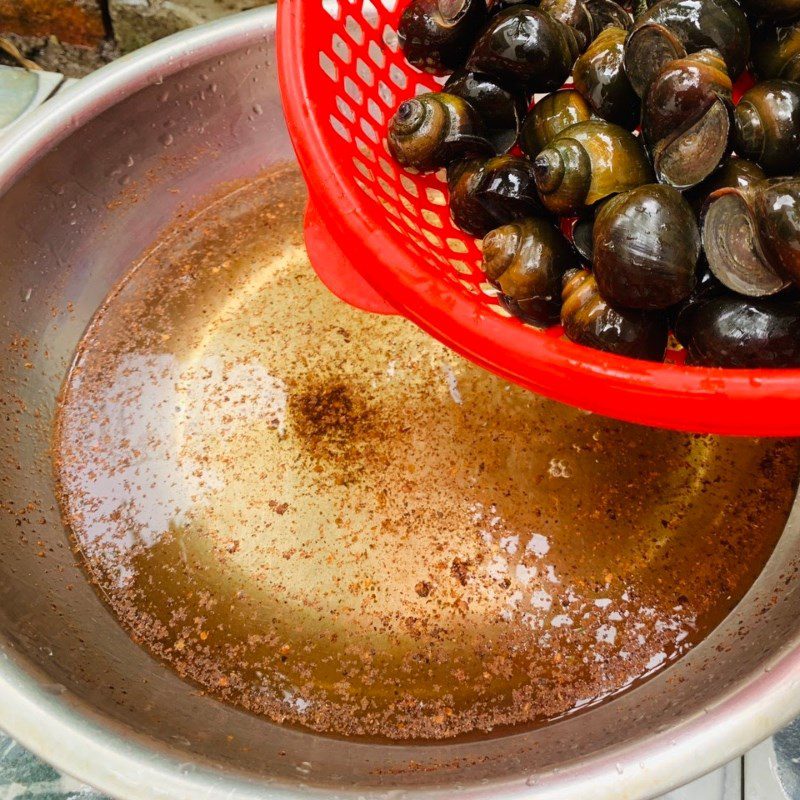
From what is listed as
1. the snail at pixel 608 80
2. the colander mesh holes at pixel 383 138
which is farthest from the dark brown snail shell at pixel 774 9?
the colander mesh holes at pixel 383 138

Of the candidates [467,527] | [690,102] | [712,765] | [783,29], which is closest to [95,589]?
[467,527]

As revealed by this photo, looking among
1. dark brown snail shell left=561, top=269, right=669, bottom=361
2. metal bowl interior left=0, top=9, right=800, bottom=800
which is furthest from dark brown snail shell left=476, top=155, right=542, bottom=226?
metal bowl interior left=0, top=9, right=800, bottom=800

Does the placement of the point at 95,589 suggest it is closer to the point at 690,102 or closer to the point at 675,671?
the point at 675,671

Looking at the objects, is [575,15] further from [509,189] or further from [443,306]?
[443,306]

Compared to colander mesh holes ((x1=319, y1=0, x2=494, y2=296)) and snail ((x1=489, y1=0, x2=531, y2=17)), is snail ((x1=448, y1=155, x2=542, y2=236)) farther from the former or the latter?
snail ((x1=489, y1=0, x2=531, y2=17))

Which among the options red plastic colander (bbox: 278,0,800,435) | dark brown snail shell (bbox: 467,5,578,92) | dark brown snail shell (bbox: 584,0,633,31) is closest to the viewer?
red plastic colander (bbox: 278,0,800,435)

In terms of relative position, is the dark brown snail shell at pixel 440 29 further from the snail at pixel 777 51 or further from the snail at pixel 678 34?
the snail at pixel 777 51
